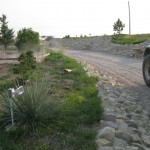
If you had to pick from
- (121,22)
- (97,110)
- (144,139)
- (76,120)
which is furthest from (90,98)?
(121,22)

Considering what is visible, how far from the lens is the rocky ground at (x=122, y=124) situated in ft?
21.8

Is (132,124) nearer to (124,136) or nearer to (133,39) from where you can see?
(124,136)

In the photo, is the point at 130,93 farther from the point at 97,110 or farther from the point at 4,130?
the point at 4,130

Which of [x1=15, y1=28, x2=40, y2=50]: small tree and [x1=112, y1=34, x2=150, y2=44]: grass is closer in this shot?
[x1=15, y1=28, x2=40, y2=50]: small tree

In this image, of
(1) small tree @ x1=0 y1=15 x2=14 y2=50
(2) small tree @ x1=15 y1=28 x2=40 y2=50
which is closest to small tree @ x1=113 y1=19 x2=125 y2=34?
(1) small tree @ x1=0 y1=15 x2=14 y2=50

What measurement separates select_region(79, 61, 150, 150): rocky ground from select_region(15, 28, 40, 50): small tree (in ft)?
46.0

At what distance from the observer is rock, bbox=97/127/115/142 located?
22.1ft

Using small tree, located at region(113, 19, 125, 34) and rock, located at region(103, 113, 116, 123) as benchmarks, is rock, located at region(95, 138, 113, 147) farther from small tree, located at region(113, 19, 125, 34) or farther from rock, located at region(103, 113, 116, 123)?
small tree, located at region(113, 19, 125, 34)

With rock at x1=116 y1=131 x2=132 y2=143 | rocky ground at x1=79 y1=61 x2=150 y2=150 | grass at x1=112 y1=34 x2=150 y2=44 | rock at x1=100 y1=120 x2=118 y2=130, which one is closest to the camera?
rocky ground at x1=79 y1=61 x2=150 y2=150

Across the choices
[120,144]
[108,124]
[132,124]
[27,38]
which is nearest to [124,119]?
[132,124]

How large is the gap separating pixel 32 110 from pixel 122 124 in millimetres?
1914

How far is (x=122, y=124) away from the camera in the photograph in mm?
7828

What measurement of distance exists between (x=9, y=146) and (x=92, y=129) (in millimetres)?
1668

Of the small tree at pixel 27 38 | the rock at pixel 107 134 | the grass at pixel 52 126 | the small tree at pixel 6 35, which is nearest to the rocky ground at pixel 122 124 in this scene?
the rock at pixel 107 134
